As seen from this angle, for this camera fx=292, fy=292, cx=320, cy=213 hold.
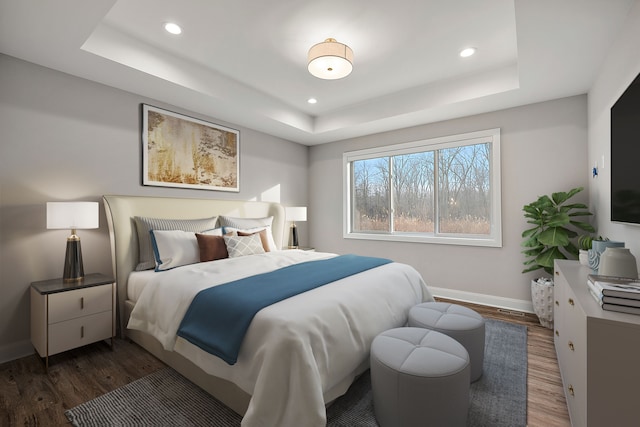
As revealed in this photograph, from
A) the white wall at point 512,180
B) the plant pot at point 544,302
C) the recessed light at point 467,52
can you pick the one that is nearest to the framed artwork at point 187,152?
the white wall at point 512,180

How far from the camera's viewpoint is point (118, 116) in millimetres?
2969

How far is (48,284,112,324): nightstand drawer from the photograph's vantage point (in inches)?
87.0

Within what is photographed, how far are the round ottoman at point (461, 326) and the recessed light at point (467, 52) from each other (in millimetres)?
2370

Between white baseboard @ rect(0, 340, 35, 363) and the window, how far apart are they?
12.8 feet

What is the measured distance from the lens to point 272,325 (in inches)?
58.9

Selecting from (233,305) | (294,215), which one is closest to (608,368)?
(233,305)

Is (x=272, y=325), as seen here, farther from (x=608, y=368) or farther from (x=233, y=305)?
(x=608, y=368)

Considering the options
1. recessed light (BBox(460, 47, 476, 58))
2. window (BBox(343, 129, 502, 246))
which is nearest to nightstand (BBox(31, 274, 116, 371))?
window (BBox(343, 129, 502, 246))

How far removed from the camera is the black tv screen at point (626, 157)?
1.57 metres

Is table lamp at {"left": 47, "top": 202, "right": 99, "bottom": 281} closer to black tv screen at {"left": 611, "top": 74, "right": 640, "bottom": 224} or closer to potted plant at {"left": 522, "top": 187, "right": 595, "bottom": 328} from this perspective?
black tv screen at {"left": 611, "top": 74, "right": 640, "bottom": 224}

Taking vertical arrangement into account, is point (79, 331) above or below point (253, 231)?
below

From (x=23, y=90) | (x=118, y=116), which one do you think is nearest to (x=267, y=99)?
(x=118, y=116)

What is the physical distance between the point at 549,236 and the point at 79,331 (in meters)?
4.34

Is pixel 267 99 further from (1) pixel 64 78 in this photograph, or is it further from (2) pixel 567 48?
(2) pixel 567 48
